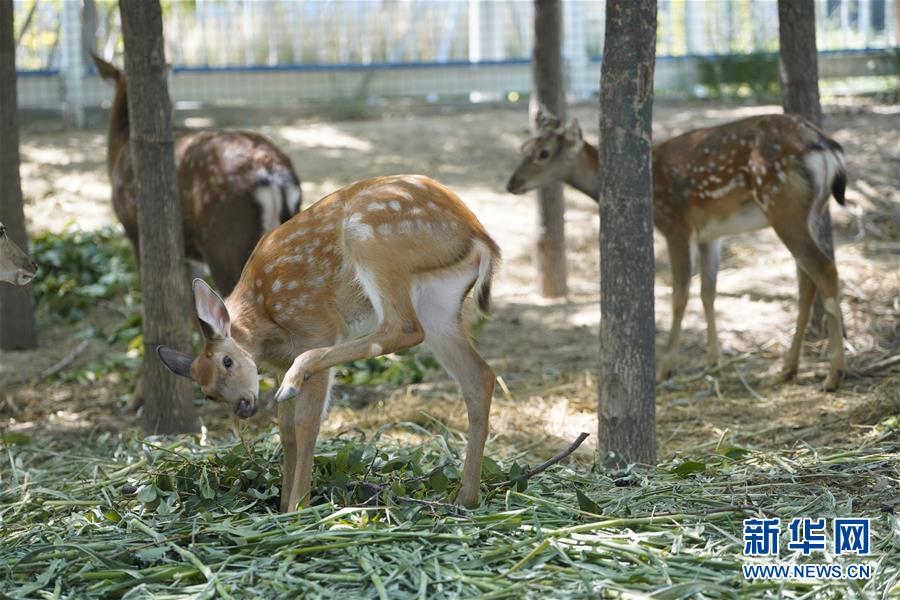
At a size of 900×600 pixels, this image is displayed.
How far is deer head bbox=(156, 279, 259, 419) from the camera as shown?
499cm

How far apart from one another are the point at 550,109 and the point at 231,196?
11.4ft

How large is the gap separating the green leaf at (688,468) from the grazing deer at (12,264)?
10.5 feet

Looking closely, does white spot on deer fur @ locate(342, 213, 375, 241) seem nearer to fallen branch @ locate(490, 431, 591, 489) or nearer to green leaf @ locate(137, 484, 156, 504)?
fallen branch @ locate(490, 431, 591, 489)

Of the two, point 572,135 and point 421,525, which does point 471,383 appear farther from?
point 572,135

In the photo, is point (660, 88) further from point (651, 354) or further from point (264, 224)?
point (651, 354)

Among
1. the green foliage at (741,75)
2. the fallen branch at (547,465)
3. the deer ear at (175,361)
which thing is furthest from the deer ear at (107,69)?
the green foliage at (741,75)

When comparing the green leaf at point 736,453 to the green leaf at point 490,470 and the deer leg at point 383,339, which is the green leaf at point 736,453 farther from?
the deer leg at point 383,339

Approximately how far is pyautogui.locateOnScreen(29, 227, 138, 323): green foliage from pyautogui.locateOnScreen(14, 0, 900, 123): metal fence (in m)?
5.76

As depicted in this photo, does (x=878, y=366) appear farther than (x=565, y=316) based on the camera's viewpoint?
No

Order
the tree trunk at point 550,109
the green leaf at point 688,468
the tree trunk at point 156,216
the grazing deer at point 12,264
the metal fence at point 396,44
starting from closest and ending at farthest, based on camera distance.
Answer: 1. the green leaf at point 688,468
2. the grazing deer at point 12,264
3. the tree trunk at point 156,216
4. the tree trunk at point 550,109
5. the metal fence at point 396,44

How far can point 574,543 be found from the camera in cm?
415

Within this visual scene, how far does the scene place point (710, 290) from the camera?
8.29 meters

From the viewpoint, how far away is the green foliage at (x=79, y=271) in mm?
9853

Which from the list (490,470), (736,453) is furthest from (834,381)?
(490,470)
